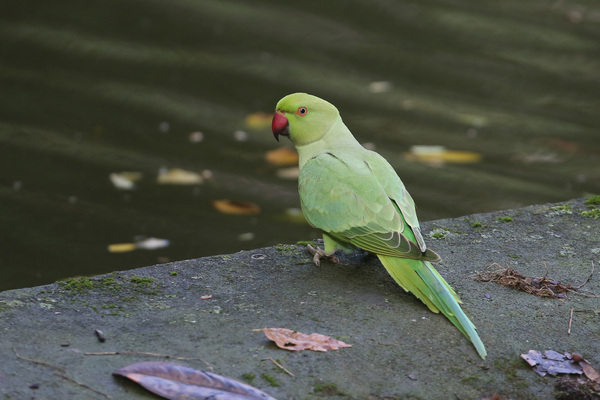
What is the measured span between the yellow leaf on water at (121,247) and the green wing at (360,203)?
1690mm

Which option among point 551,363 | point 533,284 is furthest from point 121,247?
point 551,363

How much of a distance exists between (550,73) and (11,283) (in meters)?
4.25

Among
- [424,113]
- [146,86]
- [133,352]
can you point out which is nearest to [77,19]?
[146,86]

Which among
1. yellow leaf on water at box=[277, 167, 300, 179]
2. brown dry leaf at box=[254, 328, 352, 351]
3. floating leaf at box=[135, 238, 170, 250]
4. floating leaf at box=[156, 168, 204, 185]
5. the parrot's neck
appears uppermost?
the parrot's neck

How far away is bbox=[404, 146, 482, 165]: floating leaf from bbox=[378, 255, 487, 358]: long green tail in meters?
2.68

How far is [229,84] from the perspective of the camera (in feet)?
19.2

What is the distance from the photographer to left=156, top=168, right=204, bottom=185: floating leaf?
4.95 metres

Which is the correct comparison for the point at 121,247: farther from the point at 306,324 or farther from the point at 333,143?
the point at 306,324

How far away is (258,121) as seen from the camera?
5.53m

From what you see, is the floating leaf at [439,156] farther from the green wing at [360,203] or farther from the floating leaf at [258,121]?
the green wing at [360,203]

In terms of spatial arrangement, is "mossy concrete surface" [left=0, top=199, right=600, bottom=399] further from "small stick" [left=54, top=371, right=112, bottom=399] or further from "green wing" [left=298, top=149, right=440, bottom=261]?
"green wing" [left=298, top=149, right=440, bottom=261]

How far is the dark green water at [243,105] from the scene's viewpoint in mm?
4645

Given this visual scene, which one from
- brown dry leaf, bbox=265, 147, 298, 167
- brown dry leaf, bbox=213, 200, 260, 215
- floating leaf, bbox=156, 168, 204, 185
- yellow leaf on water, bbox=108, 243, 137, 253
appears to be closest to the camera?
yellow leaf on water, bbox=108, 243, 137, 253

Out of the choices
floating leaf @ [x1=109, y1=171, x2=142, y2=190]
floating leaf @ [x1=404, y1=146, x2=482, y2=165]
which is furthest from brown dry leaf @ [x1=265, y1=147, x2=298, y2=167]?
floating leaf @ [x1=109, y1=171, x2=142, y2=190]
